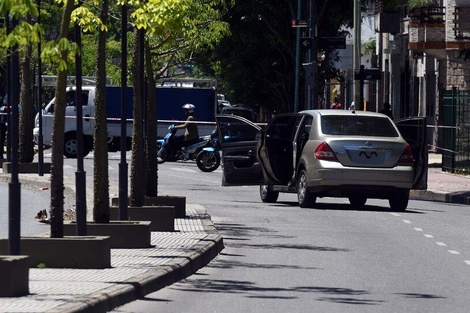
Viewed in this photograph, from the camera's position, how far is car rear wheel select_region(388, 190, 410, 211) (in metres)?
25.3

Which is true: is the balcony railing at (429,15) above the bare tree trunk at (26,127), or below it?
above

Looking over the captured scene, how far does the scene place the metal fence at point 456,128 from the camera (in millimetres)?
38094

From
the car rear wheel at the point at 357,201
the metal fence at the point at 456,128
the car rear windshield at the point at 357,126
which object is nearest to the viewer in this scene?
the car rear windshield at the point at 357,126

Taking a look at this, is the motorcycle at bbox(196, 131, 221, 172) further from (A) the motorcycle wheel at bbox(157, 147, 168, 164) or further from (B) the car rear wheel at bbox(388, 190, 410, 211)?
(B) the car rear wheel at bbox(388, 190, 410, 211)

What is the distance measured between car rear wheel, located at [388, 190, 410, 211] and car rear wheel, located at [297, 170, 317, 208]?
55.8 inches

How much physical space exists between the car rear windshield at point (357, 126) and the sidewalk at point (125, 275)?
513cm

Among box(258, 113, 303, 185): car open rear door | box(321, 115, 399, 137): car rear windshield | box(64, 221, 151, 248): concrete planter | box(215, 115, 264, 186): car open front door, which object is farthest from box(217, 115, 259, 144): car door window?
box(64, 221, 151, 248): concrete planter

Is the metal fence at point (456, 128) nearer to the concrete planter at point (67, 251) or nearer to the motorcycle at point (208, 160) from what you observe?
the motorcycle at point (208, 160)

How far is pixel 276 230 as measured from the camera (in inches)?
816

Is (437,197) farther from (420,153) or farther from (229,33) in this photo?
(229,33)

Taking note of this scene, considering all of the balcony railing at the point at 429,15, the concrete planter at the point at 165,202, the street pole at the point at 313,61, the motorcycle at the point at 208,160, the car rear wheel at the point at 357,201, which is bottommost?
the car rear wheel at the point at 357,201

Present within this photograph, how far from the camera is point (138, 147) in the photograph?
19219mm

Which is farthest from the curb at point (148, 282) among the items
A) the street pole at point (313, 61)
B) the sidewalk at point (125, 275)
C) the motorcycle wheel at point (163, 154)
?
the motorcycle wheel at point (163, 154)

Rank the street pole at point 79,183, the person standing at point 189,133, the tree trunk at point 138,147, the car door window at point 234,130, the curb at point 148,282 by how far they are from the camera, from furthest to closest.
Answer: the person standing at point 189,133 → the car door window at point 234,130 → the tree trunk at point 138,147 → the street pole at point 79,183 → the curb at point 148,282
